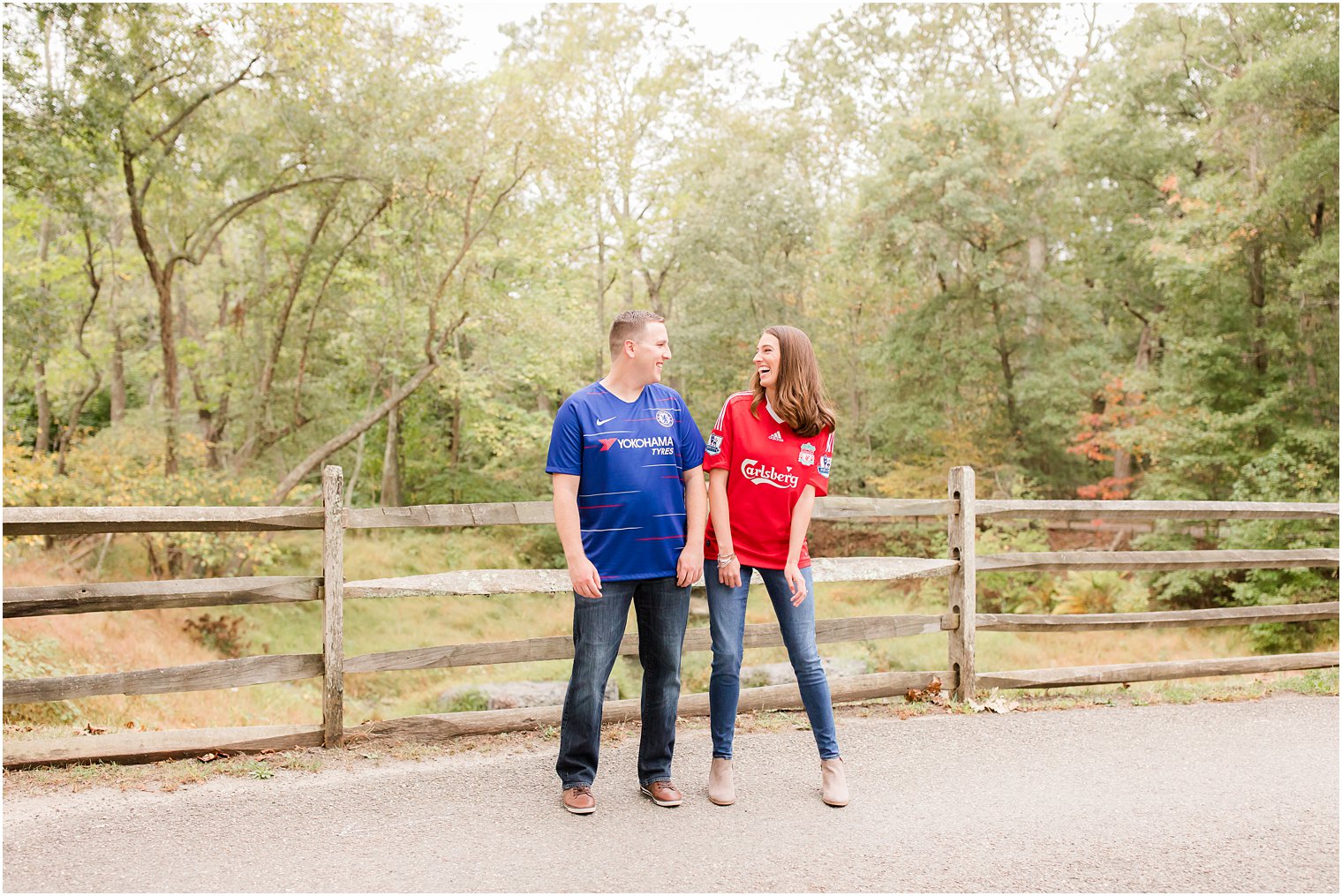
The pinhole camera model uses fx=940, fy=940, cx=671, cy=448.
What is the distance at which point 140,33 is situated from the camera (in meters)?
12.1

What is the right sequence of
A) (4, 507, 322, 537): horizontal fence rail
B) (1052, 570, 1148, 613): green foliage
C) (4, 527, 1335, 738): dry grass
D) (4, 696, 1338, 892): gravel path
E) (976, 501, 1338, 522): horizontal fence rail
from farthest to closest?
(1052, 570, 1148, 613): green foliage, (4, 527, 1335, 738): dry grass, (976, 501, 1338, 522): horizontal fence rail, (4, 507, 322, 537): horizontal fence rail, (4, 696, 1338, 892): gravel path

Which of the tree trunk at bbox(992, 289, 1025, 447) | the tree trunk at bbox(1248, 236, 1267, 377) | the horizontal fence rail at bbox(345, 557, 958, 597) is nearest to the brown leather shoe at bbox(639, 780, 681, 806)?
the horizontal fence rail at bbox(345, 557, 958, 597)

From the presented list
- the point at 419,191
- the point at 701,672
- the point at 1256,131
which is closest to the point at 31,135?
the point at 419,191

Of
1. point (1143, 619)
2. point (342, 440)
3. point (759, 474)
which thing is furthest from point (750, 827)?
point (342, 440)

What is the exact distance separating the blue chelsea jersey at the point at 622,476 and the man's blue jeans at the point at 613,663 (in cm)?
10

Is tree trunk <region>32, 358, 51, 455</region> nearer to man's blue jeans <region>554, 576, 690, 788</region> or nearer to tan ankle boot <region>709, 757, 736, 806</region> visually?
man's blue jeans <region>554, 576, 690, 788</region>

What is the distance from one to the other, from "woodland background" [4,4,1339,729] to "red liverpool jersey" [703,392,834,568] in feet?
32.6

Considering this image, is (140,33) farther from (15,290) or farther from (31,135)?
(15,290)

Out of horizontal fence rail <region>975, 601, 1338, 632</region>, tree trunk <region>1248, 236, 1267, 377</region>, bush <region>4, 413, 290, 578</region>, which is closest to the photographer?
horizontal fence rail <region>975, 601, 1338, 632</region>

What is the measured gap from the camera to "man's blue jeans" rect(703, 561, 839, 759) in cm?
388

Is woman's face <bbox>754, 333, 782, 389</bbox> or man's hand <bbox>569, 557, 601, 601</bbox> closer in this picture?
man's hand <bbox>569, 557, 601, 601</bbox>

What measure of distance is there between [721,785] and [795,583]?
0.90 meters

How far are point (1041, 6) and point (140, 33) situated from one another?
69.9 feet

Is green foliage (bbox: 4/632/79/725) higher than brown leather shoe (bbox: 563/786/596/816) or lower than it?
lower
